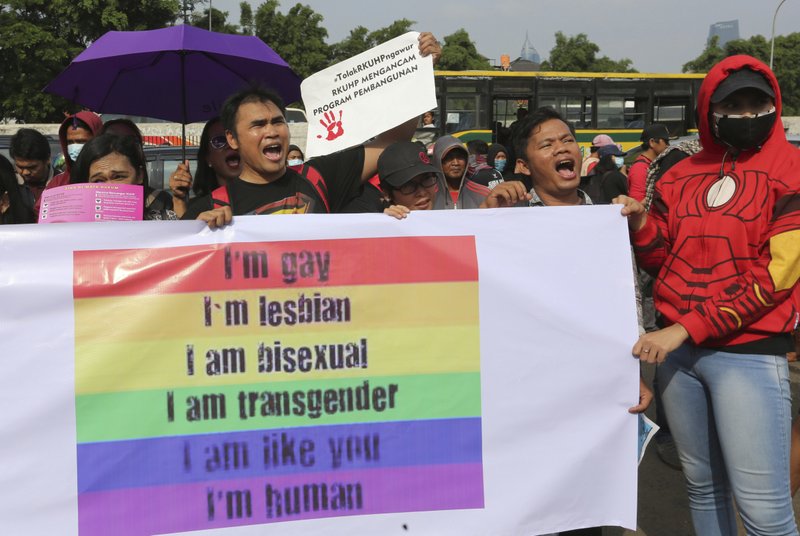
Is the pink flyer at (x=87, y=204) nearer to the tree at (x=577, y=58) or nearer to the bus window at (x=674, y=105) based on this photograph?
the bus window at (x=674, y=105)

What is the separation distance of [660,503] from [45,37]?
27954mm

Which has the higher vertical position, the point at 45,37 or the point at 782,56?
the point at 782,56

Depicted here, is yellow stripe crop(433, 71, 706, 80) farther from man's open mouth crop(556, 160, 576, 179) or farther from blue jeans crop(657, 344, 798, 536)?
blue jeans crop(657, 344, 798, 536)

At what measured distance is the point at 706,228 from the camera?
7.89 feet

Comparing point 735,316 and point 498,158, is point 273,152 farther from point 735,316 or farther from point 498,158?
point 498,158

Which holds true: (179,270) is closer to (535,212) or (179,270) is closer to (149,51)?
(535,212)

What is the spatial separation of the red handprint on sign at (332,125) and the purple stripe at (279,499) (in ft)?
4.58

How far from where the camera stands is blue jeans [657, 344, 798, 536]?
2.33 meters

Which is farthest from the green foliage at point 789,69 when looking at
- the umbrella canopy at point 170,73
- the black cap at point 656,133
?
the umbrella canopy at point 170,73

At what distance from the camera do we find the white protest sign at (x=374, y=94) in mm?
3092

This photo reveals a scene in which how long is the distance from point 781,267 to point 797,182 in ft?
0.87

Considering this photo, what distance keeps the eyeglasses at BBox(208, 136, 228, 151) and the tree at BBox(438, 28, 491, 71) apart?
46.7 m

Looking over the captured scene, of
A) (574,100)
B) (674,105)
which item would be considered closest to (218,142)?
(574,100)

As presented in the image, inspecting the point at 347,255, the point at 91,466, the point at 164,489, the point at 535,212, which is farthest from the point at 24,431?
the point at 535,212
